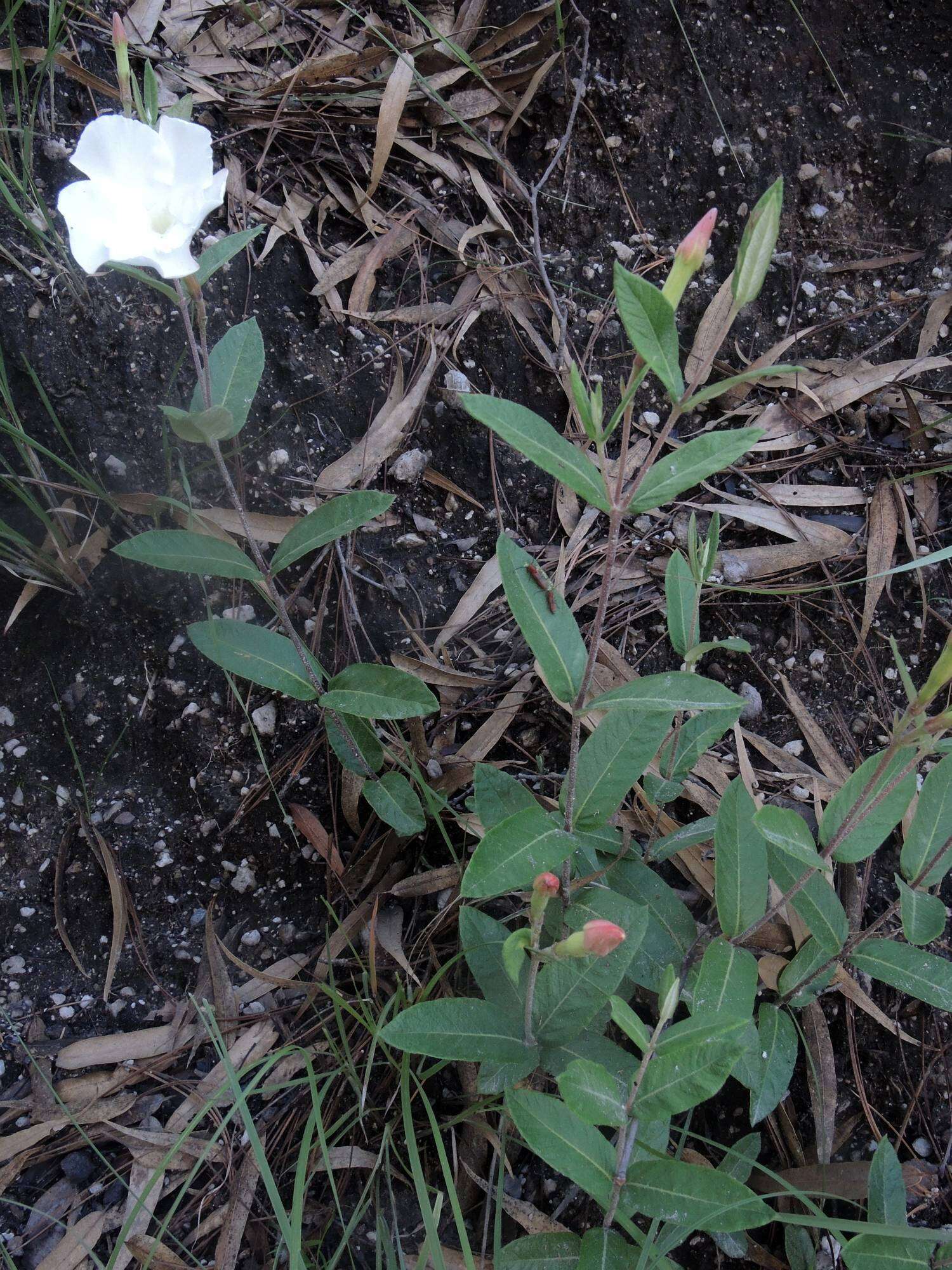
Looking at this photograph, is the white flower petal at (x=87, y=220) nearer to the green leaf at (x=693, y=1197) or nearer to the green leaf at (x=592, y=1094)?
the green leaf at (x=592, y=1094)

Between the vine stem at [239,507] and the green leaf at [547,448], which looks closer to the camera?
the green leaf at [547,448]

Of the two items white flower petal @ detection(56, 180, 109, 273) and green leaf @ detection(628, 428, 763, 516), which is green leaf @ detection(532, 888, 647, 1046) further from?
white flower petal @ detection(56, 180, 109, 273)

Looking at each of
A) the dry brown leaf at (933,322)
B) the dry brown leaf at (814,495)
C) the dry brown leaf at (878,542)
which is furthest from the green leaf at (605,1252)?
the dry brown leaf at (933,322)

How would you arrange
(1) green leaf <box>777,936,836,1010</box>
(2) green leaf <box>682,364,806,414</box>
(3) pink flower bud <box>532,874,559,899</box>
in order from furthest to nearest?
1. (1) green leaf <box>777,936,836,1010</box>
2. (3) pink flower bud <box>532,874,559,899</box>
3. (2) green leaf <box>682,364,806,414</box>

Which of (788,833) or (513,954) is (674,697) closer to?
(788,833)

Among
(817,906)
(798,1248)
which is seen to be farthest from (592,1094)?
(798,1248)

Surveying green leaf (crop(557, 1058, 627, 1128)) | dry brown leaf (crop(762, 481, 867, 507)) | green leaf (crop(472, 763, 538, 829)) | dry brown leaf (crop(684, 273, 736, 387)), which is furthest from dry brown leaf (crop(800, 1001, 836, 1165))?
dry brown leaf (crop(684, 273, 736, 387))
